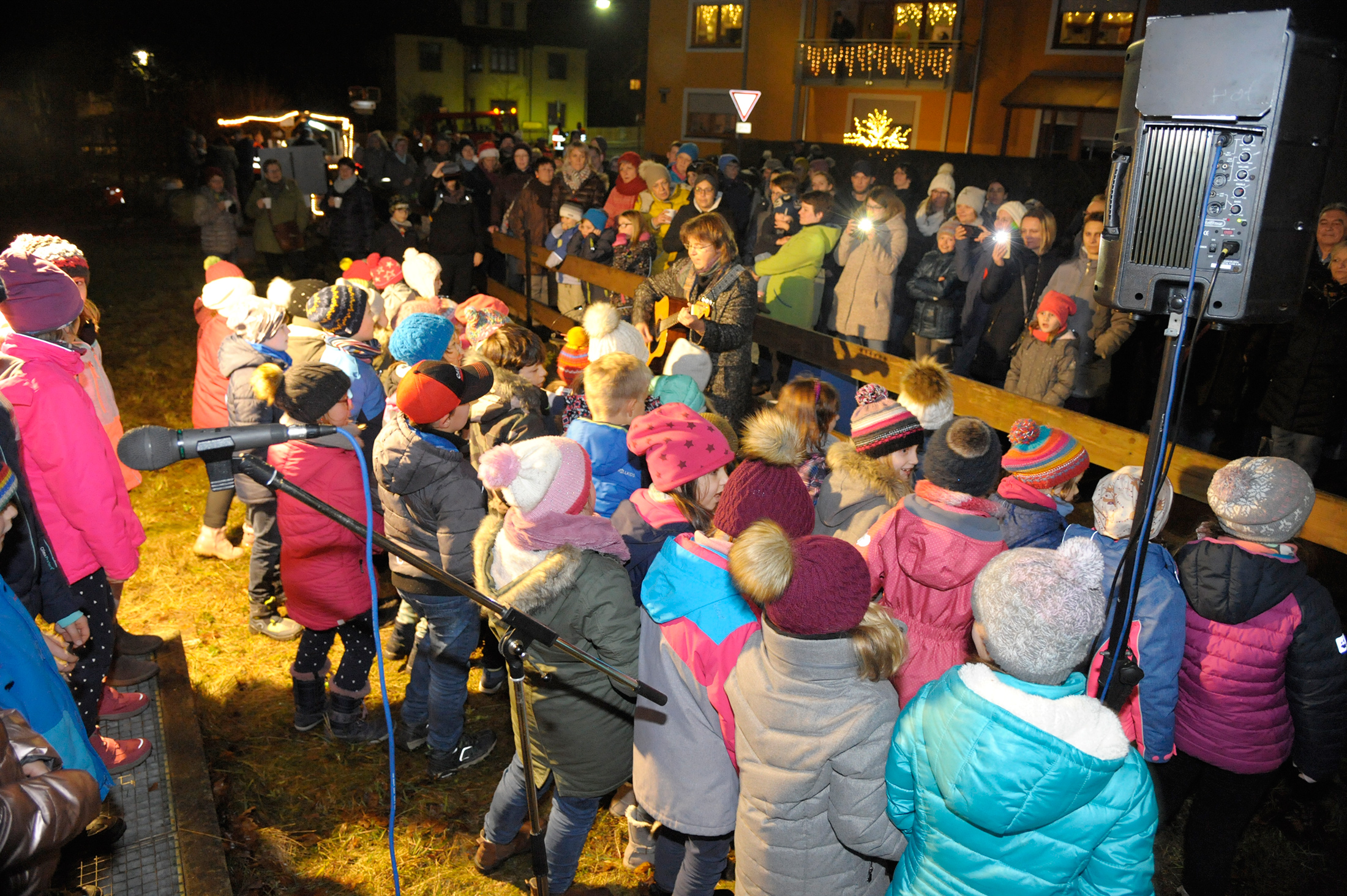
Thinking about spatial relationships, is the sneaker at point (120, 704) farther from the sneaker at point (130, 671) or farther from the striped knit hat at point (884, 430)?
the striped knit hat at point (884, 430)

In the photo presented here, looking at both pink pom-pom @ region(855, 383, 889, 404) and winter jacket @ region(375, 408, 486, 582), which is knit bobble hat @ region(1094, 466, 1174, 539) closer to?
pink pom-pom @ region(855, 383, 889, 404)

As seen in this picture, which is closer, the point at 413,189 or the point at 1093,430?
the point at 1093,430

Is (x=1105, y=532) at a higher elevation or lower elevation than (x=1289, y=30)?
lower

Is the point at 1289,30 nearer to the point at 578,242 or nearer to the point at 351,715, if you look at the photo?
the point at 351,715

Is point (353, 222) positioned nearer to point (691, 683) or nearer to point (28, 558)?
point (28, 558)

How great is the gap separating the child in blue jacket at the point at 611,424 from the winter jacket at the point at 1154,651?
1762mm

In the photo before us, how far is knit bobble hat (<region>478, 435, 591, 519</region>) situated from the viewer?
2.59 meters

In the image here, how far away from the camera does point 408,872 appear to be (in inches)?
128

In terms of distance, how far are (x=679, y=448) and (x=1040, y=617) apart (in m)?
1.38

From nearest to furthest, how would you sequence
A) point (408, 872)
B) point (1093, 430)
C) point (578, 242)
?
point (408, 872) → point (1093, 430) → point (578, 242)

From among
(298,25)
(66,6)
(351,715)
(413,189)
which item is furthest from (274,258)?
(298,25)

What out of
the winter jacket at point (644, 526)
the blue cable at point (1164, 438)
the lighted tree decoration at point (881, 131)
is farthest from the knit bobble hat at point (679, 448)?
the lighted tree decoration at point (881, 131)

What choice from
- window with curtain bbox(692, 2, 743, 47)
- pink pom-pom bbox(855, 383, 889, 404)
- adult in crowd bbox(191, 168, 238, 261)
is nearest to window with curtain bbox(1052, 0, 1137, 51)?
window with curtain bbox(692, 2, 743, 47)

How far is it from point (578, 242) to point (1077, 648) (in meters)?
7.55
